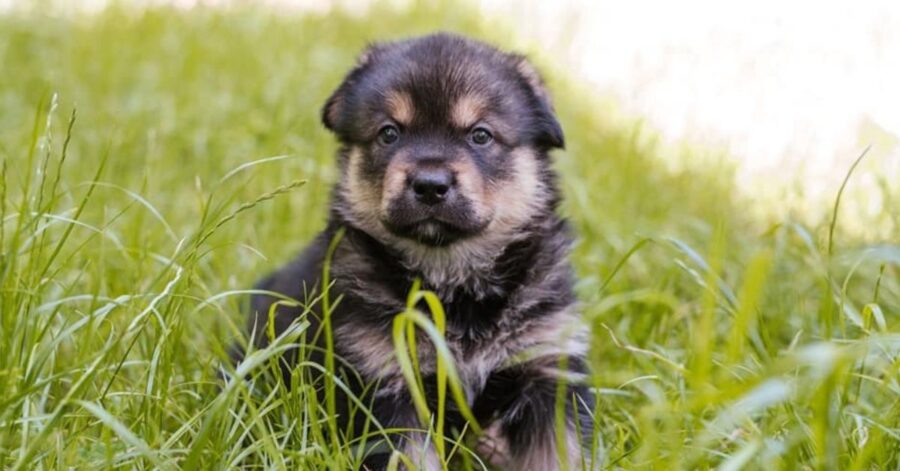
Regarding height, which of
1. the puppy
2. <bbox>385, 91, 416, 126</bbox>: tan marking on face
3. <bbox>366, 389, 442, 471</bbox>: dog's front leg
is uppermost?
<bbox>385, 91, 416, 126</bbox>: tan marking on face

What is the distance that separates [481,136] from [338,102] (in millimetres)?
530

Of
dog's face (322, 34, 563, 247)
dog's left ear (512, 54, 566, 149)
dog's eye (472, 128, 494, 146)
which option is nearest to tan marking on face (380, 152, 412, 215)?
dog's face (322, 34, 563, 247)

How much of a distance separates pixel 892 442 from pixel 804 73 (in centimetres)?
421

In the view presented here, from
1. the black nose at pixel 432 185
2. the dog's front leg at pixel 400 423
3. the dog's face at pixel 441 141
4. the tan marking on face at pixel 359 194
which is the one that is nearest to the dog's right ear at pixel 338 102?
the dog's face at pixel 441 141

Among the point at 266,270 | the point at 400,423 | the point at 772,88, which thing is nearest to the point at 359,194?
the point at 400,423

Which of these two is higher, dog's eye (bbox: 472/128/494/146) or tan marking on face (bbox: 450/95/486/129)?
tan marking on face (bbox: 450/95/486/129)

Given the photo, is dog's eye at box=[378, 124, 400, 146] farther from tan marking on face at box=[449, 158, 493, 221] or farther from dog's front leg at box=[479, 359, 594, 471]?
dog's front leg at box=[479, 359, 594, 471]

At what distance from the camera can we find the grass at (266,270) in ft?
8.16

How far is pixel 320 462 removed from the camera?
8.45 feet

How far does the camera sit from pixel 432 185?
3.25 metres

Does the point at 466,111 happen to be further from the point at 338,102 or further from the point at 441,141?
the point at 338,102

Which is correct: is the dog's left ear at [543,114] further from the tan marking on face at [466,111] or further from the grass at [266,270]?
the grass at [266,270]

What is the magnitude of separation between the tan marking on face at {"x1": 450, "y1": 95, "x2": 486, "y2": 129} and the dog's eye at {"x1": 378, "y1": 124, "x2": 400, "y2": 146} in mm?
188

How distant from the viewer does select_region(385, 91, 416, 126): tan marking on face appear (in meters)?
3.45
